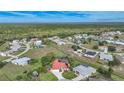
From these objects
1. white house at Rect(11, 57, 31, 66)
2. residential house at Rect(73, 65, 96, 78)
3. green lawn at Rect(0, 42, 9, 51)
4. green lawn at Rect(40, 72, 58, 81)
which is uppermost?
green lawn at Rect(0, 42, 9, 51)

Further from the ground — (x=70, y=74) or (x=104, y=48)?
(x=104, y=48)

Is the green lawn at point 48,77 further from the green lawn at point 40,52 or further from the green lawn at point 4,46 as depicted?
the green lawn at point 4,46

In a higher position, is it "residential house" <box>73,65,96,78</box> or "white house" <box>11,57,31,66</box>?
"white house" <box>11,57,31,66</box>

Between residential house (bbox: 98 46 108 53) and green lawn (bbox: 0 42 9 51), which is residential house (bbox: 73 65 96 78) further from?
green lawn (bbox: 0 42 9 51)

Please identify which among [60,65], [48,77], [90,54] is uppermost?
[90,54]

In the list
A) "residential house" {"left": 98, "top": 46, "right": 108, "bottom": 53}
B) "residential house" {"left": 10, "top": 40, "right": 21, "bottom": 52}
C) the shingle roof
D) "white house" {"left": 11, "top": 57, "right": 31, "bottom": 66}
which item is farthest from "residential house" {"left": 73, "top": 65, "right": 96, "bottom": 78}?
"residential house" {"left": 10, "top": 40, "right": 21, "bottom": 52}

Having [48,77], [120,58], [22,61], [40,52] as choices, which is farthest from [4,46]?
[120,58]

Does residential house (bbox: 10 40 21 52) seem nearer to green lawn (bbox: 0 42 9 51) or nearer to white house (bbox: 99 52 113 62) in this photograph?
green lawn (bbox: 0 42 9 51)

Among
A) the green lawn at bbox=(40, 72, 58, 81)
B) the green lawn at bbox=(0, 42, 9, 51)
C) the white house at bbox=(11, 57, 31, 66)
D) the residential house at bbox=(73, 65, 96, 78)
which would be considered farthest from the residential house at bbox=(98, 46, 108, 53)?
the green lawn at bbox=(0, 42, 9, 51)

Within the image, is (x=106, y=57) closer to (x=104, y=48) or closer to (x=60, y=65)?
(x=104, y=48)
